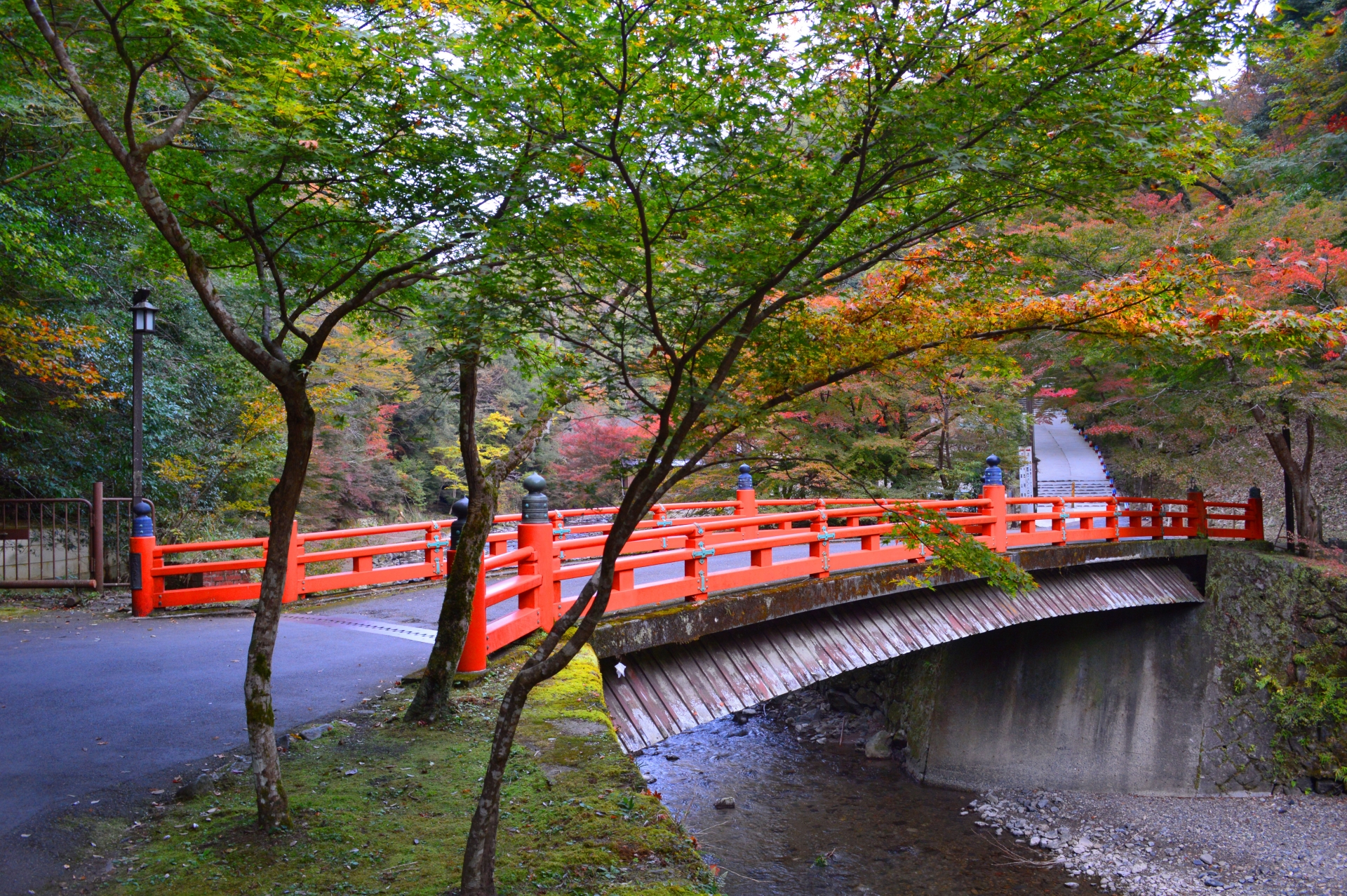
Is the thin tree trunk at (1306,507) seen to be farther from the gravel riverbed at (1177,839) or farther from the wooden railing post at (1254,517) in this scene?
the gravel riverbed at (1177,839)

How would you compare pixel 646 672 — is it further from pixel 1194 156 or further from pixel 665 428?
pixel 1194 156

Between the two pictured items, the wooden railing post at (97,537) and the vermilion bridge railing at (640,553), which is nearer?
the vermilion bridge railing at (640,553)

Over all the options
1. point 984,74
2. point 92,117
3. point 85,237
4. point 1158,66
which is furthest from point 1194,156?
point 85,237

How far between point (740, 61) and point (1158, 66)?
171cm

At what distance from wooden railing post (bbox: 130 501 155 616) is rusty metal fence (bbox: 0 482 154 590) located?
2323 millimetres

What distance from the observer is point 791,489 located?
19250 millimetres

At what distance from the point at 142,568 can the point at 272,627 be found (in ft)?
23.8

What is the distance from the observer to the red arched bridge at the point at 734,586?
625 cm

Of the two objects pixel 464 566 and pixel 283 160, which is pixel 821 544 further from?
pixel 283 160

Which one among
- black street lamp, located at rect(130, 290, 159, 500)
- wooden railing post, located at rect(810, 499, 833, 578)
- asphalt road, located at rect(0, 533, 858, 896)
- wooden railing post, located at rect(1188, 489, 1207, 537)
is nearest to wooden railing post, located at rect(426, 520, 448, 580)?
asphalt road, located at rect(0, 533, 858, 896)

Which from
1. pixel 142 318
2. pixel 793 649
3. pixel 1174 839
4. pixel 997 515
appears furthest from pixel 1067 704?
pixel 142 318

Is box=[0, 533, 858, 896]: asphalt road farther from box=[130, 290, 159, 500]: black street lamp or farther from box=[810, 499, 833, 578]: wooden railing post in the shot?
box=[810, 499, 833, 578]: wooden railing post

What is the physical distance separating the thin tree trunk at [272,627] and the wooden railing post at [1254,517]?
58.8 feet

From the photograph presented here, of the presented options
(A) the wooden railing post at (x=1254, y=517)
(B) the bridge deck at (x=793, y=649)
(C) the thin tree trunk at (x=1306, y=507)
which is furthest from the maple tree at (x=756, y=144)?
(A) the wooden railing post at (x=1254, y=517)
